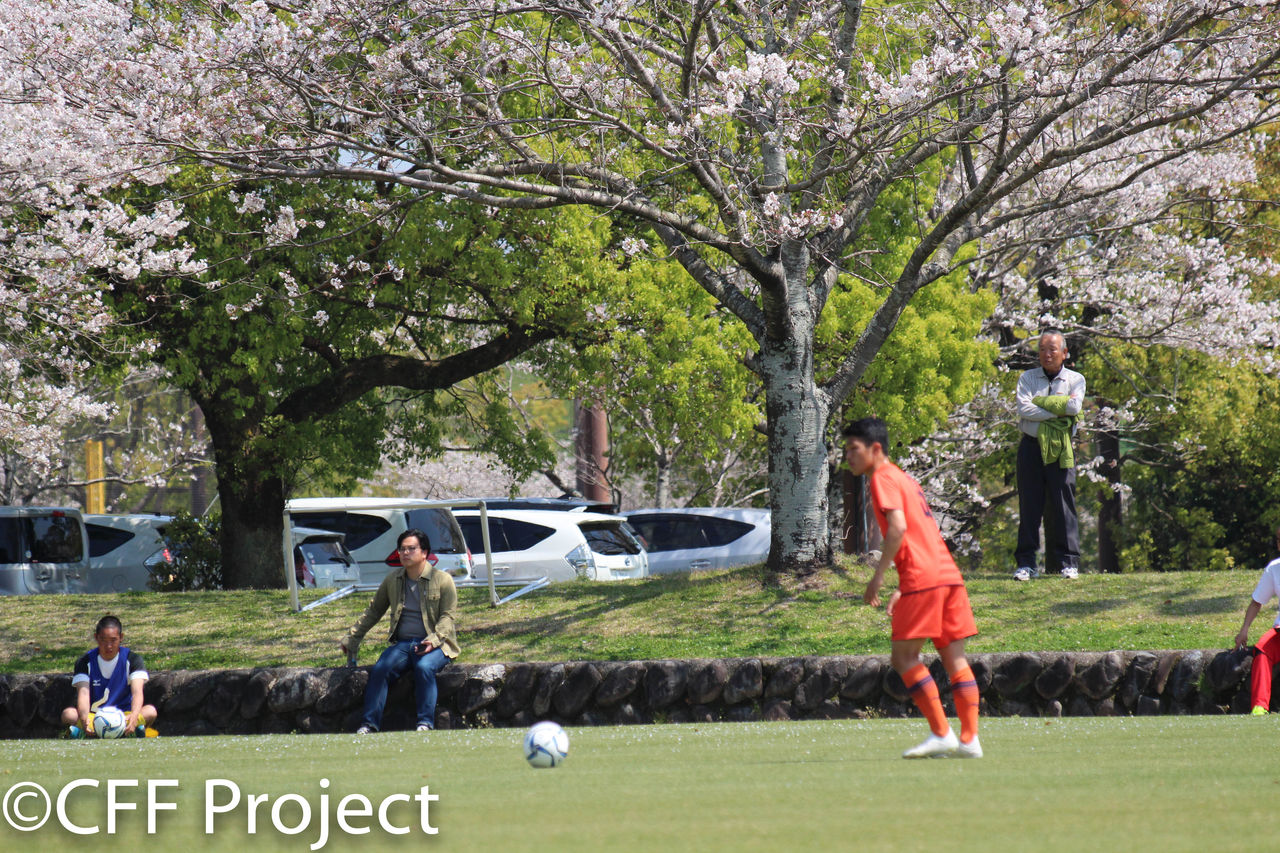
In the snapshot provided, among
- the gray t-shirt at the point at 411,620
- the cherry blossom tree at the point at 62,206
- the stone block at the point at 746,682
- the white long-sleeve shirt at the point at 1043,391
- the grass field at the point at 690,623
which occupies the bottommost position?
the stone block at the point at 746,682

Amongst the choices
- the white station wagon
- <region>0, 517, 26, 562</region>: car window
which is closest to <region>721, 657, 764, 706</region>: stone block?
the white station wagon

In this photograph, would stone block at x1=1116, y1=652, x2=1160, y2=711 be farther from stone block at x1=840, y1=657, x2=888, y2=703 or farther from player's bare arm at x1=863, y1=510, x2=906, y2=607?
player's bare arm at x1=863, y1=510, x2=906, y2=607

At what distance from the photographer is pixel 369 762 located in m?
6.76

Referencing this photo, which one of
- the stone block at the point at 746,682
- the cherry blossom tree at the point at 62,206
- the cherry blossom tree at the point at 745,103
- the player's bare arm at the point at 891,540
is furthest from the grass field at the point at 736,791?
the cherry blossom tree at the point at 62,206

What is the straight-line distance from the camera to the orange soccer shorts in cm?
627

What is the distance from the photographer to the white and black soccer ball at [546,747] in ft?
20.4

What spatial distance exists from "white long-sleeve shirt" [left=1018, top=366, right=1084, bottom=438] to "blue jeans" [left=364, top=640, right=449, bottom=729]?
5861 millimetres

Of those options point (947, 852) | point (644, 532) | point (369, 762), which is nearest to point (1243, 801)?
point (947, 852)

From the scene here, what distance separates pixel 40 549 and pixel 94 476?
768 inches

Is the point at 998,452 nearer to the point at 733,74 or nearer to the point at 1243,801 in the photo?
the point at 733,74

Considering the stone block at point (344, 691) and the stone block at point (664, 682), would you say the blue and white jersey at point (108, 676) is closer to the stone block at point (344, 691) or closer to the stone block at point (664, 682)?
the stone block at point (344, 691)

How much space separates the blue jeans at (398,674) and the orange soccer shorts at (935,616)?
488cm

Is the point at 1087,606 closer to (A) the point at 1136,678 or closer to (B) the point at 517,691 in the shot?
(A) the point at 1136,678

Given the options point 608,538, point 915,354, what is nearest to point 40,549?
point 608,538
